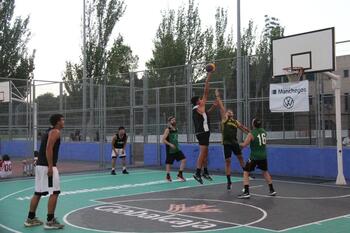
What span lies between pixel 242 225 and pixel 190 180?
751 centimetres

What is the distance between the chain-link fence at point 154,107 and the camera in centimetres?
1816

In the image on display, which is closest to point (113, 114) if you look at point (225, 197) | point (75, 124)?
point (75, 124)

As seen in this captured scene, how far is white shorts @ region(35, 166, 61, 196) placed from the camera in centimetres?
918

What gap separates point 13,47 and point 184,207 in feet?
109

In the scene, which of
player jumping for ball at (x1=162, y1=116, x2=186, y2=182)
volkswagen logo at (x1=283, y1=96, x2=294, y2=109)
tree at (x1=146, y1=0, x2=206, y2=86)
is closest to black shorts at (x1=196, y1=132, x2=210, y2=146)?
player jumping for ball at (x1=162, y1=116, x2=186, y2=182)

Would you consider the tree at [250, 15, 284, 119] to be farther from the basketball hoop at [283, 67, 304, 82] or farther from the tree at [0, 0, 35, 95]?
the tree at [0, 0, 35, 95]

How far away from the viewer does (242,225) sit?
933 cm

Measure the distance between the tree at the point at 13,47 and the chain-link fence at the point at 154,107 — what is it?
12138 mm

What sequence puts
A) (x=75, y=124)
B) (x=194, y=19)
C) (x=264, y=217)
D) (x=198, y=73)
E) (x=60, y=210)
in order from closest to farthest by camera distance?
1. (x=264, y=217)
2. (x=60, y=210)
3. (x=198, y=73)
4. (x=75, y=124)
5. (x=194, y=19)

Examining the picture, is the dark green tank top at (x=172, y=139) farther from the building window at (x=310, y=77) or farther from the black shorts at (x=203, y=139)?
the building window at (x=310, y=77)

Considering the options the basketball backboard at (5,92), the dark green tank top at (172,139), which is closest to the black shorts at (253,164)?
the dark green tank top at (172,139)

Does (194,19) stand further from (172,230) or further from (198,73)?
(172,230)

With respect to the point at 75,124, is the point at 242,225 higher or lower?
lower

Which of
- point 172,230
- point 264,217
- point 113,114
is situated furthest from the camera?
point 113,114
